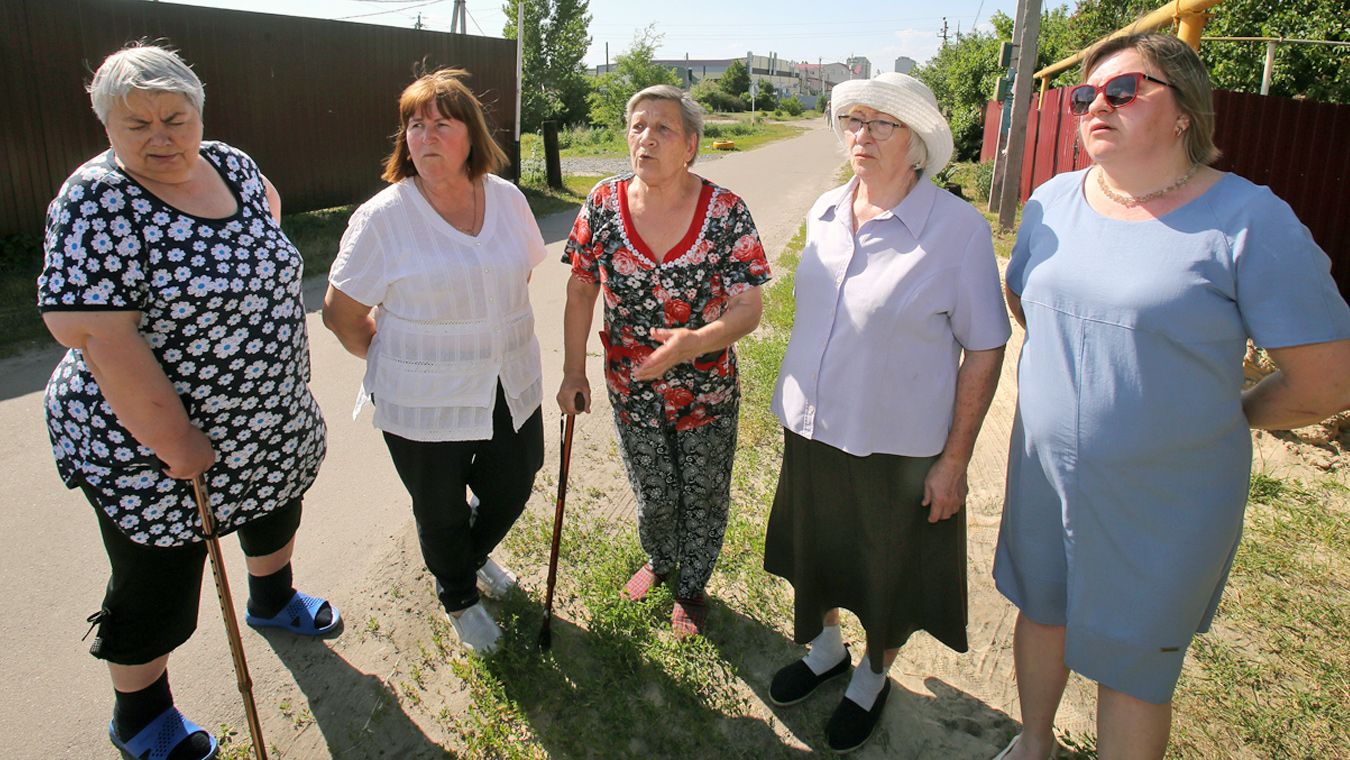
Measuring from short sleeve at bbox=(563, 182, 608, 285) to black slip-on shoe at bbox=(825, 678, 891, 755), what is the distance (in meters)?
1.58

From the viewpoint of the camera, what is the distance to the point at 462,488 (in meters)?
2.56

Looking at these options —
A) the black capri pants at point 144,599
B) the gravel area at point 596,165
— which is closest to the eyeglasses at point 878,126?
the black capri pants at point 144,599

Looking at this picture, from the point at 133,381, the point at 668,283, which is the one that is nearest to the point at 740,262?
the point at 668,283

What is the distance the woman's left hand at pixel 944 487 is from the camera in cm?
203

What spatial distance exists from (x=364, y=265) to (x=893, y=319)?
1.51 metres

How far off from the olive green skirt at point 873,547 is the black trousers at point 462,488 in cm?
93

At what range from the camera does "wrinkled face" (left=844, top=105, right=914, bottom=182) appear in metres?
1.98

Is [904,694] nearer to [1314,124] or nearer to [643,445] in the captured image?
[643,445]

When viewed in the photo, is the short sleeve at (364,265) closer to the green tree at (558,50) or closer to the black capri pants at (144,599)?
the black capri pants at (144,599)

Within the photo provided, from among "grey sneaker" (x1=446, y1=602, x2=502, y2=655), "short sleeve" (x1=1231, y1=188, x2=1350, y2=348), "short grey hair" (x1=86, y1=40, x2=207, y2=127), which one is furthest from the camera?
"grey sneaker" (x1=446, y1=602, x2=502, y2=655)

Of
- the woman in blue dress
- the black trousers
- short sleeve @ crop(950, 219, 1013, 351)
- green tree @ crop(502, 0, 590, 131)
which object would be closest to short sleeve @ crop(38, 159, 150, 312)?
the black trousers

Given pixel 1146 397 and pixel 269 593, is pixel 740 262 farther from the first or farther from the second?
pixel 269 593

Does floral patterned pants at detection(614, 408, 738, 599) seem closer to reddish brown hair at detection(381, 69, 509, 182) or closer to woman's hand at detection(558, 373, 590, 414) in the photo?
woman's hand at detection(558, 373, 590, 414)

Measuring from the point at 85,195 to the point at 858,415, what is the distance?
6.43ft
